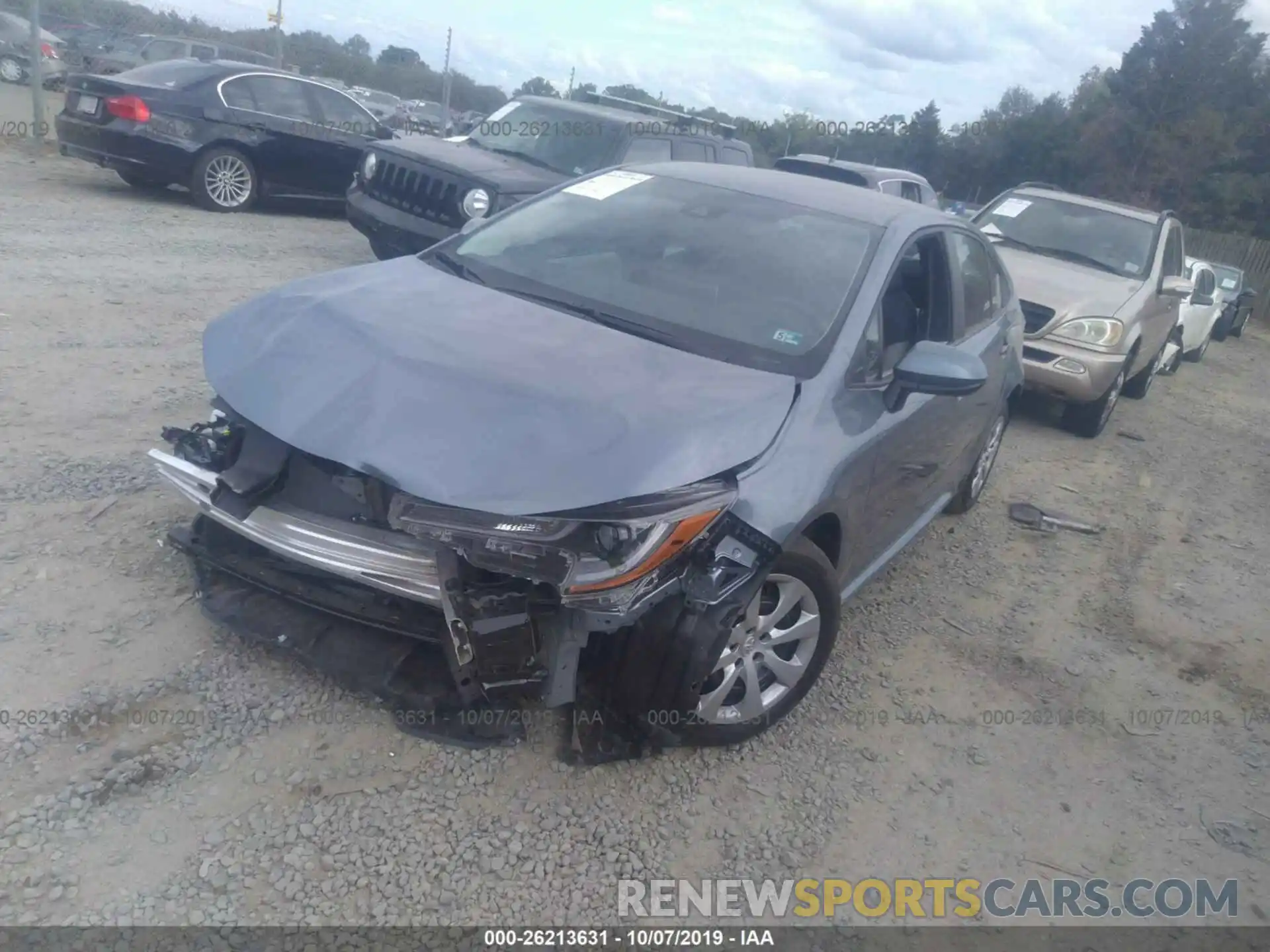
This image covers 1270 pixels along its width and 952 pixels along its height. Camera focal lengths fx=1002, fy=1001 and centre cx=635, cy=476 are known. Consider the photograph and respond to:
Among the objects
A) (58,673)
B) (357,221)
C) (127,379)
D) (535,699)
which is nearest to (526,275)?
(535,699)

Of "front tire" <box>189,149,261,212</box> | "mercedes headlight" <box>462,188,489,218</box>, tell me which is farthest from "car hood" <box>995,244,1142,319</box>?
"front tire" <box>189,149,261,212</box>

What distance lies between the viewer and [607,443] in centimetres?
278

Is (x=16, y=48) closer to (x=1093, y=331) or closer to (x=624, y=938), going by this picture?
(x=1093, y=331)

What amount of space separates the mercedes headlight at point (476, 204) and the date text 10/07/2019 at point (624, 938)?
618 centimetres

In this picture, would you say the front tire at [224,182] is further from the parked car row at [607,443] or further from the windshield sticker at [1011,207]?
the windshield sticker at [1011,207]

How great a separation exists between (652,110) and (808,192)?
6403mm

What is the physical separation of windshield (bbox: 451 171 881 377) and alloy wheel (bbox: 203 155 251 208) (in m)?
7.41

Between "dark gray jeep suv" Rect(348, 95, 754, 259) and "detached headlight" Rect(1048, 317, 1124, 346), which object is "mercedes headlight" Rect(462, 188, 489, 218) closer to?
"dark gray jeep suv" Rect(348, 95, 754, 259)

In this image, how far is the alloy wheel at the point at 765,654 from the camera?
10.3 feet

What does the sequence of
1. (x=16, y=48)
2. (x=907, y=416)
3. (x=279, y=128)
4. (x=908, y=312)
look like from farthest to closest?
1. (x=16, y=48)
2. (x=279, y=128)
3. (x=908, y=312)
4. (x=907, y=416)

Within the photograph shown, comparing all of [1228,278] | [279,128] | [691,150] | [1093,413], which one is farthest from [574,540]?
[1228,278]

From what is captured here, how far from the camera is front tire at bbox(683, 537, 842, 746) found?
123 inches

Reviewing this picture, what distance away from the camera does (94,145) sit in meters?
9.93

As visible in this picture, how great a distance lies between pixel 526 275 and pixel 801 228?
1.10m
